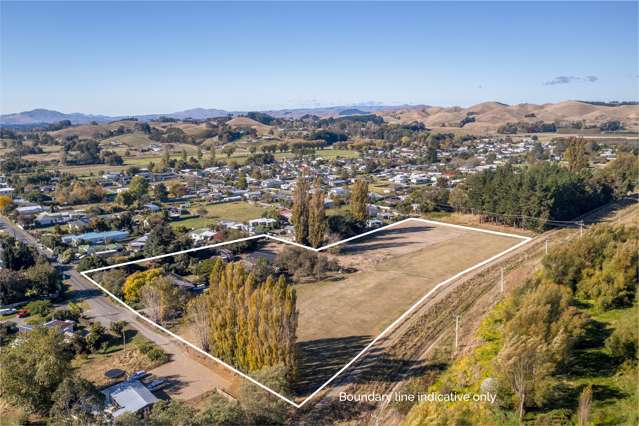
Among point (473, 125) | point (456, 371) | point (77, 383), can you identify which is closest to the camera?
point (77, 383)

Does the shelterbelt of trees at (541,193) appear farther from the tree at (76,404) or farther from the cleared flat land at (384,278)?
the tree at (76,404)

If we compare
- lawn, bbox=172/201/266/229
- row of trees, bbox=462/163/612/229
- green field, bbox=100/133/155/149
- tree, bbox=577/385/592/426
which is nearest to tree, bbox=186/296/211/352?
tree, bbox=577/385/592/426

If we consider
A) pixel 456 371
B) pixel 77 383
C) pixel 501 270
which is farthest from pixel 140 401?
pixel 501 270

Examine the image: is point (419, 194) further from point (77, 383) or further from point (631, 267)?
point (77, 383)

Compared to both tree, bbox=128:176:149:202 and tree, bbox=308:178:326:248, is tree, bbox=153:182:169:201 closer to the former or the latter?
tree, bbox=128:176:149:202

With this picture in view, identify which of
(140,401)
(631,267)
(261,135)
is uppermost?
(261,135)

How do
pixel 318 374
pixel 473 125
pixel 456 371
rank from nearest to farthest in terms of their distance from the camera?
pixel 318 374 < pixel 456 371 < pixel 473 125

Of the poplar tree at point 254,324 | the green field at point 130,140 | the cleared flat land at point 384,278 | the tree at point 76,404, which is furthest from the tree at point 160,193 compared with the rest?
the green field at point 130,140
